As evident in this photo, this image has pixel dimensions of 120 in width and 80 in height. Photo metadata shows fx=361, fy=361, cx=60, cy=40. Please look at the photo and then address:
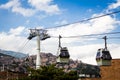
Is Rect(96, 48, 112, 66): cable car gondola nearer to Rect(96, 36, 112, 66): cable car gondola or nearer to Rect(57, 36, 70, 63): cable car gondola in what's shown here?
Rect(96, 36, 112, 66): cable car gondola

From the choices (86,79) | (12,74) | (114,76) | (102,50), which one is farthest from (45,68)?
A: (12,74)

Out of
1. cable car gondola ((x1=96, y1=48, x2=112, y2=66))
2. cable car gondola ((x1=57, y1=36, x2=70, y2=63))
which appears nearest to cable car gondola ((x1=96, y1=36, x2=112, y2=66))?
cable car gondola ((x1=96, y1=48, x2=112, y2=66))

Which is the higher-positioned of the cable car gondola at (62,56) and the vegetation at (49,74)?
the cable car gondola at (62,56)

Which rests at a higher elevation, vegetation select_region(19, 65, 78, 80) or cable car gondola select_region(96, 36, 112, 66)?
cable car gondola select_region(96, 36, 112, 66)

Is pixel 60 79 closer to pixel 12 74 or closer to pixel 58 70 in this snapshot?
pixel 58 70

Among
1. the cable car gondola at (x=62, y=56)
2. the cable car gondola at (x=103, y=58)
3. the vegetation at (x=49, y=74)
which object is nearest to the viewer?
the cable car gondola at (x=103, y=58)

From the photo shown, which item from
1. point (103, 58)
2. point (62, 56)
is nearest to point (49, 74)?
point (62, 56)

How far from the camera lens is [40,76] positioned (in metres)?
28.3

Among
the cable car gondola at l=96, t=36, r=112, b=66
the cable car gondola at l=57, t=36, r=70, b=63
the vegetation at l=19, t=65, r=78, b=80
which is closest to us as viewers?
the cable car gondola at l=96, t=36, r=112, b=66

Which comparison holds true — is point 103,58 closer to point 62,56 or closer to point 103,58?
point 103,58

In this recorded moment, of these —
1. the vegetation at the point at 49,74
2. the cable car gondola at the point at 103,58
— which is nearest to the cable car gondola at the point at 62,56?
the cable car gondola at the point at 103,58

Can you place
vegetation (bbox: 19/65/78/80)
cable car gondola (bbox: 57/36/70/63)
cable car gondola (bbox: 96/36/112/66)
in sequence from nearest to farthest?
cable car gondola (bbox: 96/36/112/66)
cable car gondola (bbox: 57/36/70/63)
vegetation (bbox: 19/65/78/80)

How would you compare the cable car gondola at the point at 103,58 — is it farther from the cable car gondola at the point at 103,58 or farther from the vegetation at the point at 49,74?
the vegetation at the point at 49,74

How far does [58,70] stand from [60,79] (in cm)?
93
